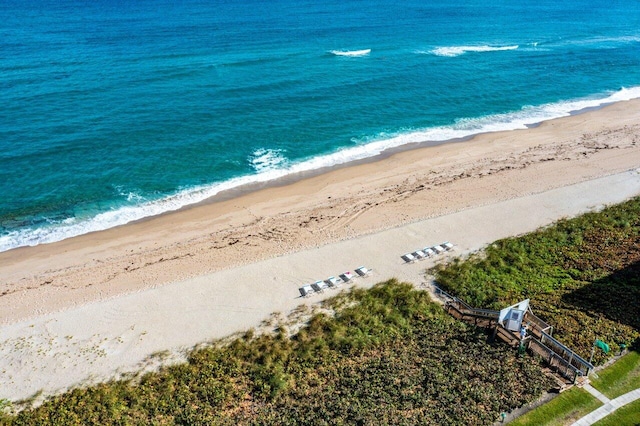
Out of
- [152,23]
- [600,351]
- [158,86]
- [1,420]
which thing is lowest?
[1,420]

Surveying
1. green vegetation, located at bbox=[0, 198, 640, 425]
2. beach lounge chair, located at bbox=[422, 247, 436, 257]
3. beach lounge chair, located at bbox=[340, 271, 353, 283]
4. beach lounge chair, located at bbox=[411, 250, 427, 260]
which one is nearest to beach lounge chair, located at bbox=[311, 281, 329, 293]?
beach lounge chair, located at bbox=[340, 271, 353, 283]

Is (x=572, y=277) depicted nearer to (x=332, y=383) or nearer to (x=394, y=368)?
(x=394, y=368)

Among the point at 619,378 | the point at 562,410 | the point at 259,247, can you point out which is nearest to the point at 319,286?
the point at 259,247

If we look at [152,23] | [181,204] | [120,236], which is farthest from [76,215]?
[152,23]

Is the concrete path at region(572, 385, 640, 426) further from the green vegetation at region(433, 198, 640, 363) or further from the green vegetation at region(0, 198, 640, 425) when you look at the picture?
the green vegetation at region(433, 198, 640, 363)

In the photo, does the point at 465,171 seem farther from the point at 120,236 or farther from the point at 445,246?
the point at 120,236

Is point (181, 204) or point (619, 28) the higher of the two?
point (619, 28)
